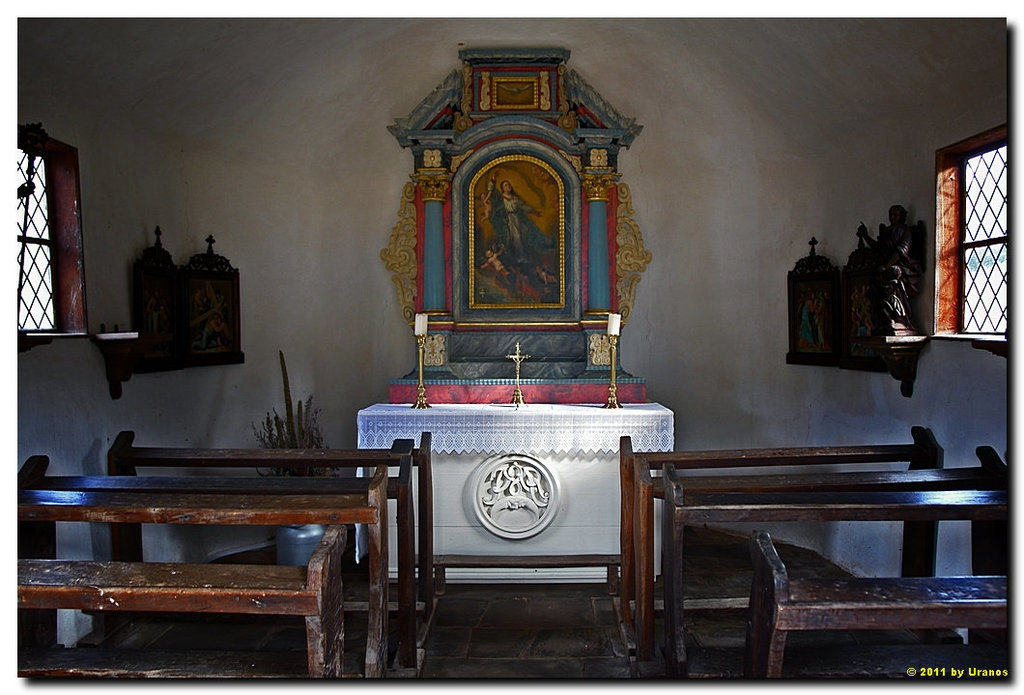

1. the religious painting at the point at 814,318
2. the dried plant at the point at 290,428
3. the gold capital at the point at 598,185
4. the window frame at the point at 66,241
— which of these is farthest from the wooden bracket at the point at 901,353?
the window frame at the point at 66,241

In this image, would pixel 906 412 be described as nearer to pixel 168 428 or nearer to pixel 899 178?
pixel 899 178

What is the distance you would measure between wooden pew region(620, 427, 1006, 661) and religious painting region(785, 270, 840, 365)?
159 centimetres

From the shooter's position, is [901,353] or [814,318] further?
[814,318]

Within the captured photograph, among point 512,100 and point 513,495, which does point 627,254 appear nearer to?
point 512,100

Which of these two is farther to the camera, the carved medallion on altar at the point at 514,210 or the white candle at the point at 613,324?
the carved medallion on altar at the point at 514,210

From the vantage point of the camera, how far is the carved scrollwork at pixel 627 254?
6.87 metres

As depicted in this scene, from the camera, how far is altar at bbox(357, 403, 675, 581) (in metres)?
5.20

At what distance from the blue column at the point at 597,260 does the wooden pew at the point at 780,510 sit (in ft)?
11.2

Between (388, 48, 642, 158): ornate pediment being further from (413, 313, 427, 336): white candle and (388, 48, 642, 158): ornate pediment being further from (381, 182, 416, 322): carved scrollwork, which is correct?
(413, 313, 427, 336): white candle

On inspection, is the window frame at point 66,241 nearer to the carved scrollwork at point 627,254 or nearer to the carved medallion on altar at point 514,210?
the carved medallion on altar at point 514,210

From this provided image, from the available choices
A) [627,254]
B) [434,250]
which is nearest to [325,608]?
[434,250]

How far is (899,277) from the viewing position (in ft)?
16.2

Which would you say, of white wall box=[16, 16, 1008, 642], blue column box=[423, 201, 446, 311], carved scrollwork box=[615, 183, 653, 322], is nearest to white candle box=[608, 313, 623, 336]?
carved scrollwork box=[615, 183, 653, 322]

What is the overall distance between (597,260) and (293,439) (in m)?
2.82
